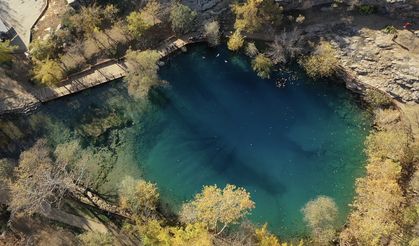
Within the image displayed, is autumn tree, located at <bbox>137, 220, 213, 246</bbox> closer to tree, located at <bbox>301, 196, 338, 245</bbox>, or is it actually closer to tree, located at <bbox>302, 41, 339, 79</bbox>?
tree, located at <bbox>301, 196, 338, 245</bbox>

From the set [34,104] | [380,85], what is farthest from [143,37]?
[380,85]

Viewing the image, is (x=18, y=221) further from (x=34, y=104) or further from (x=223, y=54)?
(x=223, y=54)

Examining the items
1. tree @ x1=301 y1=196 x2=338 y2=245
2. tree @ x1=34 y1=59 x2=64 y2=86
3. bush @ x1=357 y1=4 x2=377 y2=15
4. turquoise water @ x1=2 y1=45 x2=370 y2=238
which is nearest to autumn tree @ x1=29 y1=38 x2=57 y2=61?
tree @ x1=34 y1=59 x2=64 y2=86

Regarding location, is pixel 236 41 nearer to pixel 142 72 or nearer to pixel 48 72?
pixel 142 72

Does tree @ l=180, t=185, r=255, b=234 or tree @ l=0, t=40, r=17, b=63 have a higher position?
tree @ l=0, t=40, r=17, b=63

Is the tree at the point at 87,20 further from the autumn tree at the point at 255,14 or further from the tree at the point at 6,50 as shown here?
the autumn tree at the point at 255,14
